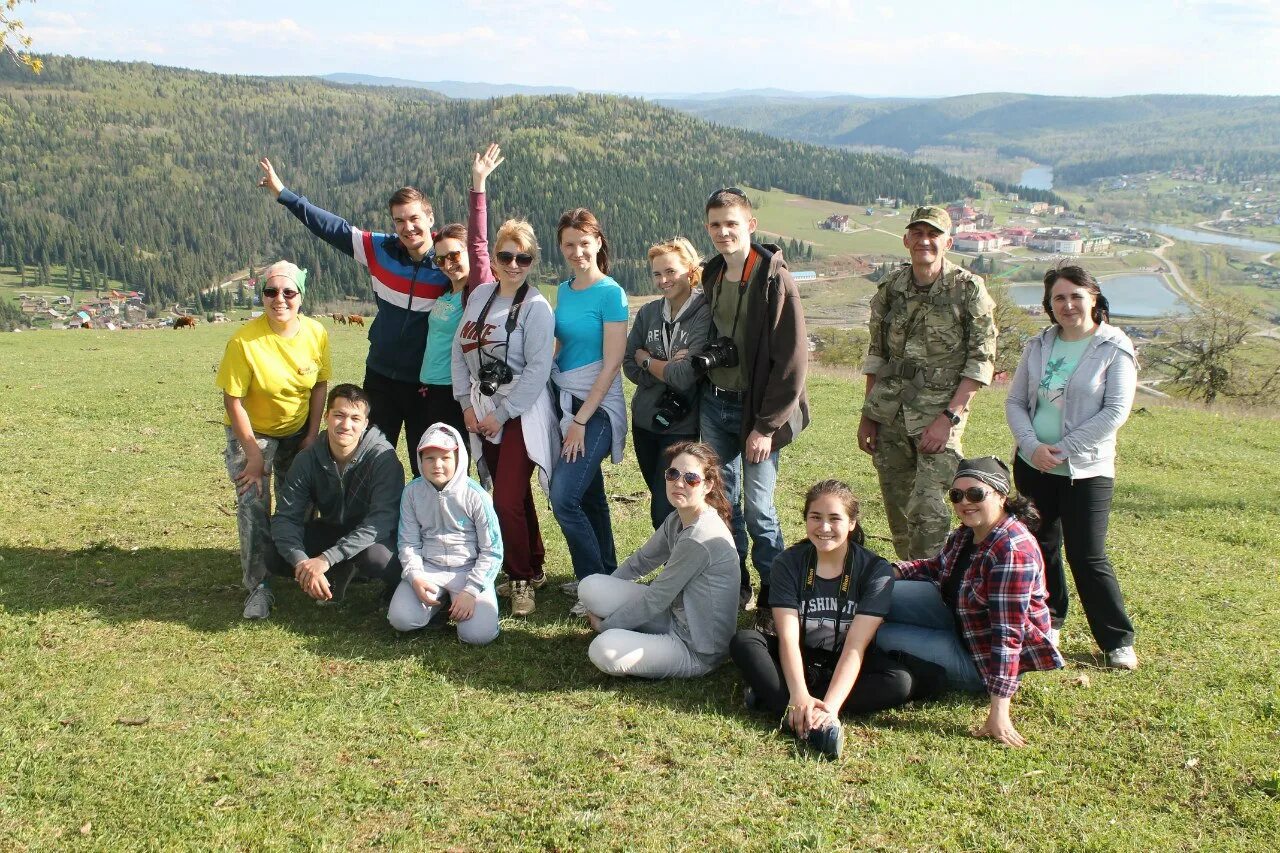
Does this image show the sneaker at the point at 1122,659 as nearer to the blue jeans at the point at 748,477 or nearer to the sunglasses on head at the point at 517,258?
the blue jeans at the point at 748,477

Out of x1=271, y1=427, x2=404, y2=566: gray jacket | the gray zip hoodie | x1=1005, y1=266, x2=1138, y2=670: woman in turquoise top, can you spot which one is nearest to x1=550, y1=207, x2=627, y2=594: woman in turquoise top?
the gray zip hoodie

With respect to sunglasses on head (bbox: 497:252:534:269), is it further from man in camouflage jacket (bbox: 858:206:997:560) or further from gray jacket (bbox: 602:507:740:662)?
man in camouflage jacket (bbox: 858:206:997:560)

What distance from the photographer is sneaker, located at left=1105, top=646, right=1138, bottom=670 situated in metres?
5.39

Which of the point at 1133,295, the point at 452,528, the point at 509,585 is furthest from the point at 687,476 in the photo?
the point at 1133,295

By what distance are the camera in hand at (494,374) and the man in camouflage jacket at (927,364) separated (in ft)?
8.21

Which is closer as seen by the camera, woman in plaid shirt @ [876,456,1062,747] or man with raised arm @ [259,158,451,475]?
woman in plaid shirt @ [876,456,1062,747]

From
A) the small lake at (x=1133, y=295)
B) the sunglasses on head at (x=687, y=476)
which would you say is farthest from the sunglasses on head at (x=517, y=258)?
the small lake at (x=1133, y=295)

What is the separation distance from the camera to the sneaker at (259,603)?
5.97 metres

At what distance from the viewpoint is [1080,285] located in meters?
5.02

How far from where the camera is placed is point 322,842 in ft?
12.0

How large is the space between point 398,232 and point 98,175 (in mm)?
214426

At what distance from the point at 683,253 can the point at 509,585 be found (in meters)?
2.69

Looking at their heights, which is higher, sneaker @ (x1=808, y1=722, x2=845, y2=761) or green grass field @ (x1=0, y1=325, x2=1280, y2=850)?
sneaker @ (x1=808, y1=722, x2=845, y2=761)

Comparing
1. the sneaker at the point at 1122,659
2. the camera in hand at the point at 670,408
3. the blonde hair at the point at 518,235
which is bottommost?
the sneaker at the point at 1122,659
